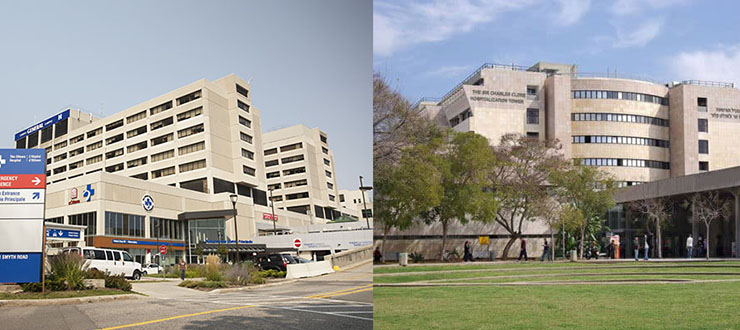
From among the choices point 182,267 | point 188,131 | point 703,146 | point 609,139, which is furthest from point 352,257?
point 703,146

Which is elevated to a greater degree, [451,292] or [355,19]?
[355,19]

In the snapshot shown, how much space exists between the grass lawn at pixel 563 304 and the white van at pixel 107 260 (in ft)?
21.8

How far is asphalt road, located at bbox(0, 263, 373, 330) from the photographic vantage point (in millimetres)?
7424

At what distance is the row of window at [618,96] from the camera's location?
203 ft

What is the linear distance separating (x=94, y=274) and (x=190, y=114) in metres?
6.37

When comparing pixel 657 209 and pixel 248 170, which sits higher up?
pixel 248 170

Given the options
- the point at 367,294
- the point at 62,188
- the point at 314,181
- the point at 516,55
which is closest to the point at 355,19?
the point at 314,181

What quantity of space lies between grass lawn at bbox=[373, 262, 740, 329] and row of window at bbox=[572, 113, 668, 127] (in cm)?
3833

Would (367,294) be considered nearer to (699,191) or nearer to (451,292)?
(451,292)

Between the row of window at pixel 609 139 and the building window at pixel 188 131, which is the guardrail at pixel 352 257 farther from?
the row of window at pixel 609 139

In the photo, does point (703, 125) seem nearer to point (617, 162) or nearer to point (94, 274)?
point (617, 162)

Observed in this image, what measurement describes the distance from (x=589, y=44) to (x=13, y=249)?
12358cm

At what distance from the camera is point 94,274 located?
31.1 feet

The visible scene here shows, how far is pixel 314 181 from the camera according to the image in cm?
891
